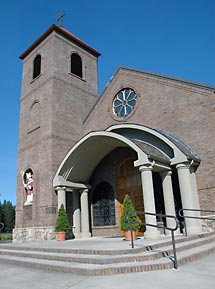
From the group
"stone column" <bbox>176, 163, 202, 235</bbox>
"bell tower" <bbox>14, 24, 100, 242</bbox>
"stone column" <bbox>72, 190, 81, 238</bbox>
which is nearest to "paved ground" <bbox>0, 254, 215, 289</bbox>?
"stone column" <bbox>176, 163, 202, 235</bbox>

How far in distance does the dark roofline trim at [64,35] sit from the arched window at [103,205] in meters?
10.3

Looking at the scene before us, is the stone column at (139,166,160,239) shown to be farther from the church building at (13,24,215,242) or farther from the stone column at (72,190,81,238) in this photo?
the stone column at (72,190,81,238)

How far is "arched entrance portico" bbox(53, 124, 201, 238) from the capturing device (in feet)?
32.0

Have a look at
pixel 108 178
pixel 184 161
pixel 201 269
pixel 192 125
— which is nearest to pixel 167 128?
pixel 192 125

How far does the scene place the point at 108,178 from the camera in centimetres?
1444

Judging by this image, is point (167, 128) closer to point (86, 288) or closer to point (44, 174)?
point (44, 174)

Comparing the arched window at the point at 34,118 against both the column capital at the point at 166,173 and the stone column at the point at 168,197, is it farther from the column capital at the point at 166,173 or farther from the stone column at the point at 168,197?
the stone column at the point at 168,197

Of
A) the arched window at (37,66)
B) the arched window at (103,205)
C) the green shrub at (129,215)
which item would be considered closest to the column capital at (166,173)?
the green shrub at (129,215)

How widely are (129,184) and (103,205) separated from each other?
78.4 inches

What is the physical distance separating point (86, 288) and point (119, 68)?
13195 mm

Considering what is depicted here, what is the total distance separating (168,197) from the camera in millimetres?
10688

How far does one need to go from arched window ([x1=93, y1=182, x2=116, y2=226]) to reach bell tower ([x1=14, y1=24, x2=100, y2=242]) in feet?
7.82

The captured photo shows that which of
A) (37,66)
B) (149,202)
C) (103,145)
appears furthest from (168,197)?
(37,66)

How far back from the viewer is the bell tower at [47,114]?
14234mm
